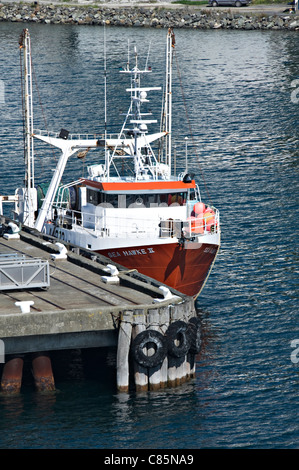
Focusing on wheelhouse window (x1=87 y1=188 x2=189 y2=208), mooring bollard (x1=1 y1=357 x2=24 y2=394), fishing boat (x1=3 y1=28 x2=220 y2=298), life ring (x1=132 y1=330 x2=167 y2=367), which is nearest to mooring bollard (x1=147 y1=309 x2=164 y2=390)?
life ring (x1=132 y1=330 x2=167 y2=367)

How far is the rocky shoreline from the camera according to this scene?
153 metres

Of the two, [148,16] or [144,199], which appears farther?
[148,16]

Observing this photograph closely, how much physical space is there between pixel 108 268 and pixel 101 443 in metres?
11.4

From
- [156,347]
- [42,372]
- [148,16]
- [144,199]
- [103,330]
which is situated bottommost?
[42,372]

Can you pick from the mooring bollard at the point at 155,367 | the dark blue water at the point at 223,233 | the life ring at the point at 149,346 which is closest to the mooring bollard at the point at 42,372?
the dark blue water at the point at 223,233

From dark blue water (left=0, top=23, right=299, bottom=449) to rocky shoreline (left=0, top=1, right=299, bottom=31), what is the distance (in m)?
5.86

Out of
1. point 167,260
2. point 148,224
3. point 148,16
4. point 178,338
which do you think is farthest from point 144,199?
point 148,16

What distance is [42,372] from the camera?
40.0 m

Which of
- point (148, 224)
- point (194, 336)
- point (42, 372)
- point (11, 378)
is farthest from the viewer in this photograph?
point (148, 224)

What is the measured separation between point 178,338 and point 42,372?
5841 mm

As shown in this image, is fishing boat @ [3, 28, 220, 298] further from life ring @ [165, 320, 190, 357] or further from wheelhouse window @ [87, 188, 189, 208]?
life ring @ [165, 320, 190, 357]

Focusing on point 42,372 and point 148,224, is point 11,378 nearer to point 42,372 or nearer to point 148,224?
point 42,372
